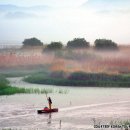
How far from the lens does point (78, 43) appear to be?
2566 centimetres

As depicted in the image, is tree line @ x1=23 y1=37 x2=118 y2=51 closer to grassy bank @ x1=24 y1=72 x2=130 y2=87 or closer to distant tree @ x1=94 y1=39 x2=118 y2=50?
distant tree @ x1=94 y1=39 x2=118 y2=50

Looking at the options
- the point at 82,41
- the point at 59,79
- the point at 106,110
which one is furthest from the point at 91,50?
the point at 106,110

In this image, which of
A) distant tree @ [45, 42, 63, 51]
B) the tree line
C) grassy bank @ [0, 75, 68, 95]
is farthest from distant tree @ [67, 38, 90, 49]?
grassy bank @ [0, 75, 68, 95]

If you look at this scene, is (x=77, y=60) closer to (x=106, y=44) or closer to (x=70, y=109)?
(x=106, y=44)

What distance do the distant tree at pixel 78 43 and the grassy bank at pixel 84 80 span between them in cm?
170

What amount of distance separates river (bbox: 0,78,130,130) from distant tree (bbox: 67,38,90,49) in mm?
3308

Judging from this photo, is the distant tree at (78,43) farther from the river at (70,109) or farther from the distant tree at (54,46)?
the river at (70,109)

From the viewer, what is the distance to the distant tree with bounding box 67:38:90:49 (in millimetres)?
25031

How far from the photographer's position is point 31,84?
2331cm

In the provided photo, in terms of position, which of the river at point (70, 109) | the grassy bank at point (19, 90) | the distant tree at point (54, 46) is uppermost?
the distant tree at point (54, 46)

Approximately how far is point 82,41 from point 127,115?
10.1 meters

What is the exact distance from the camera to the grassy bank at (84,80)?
23391 mm

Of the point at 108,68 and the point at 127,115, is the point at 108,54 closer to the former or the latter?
the point at 108,68

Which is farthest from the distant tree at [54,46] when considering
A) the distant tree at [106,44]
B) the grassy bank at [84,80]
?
the distant tree at [106,44]
